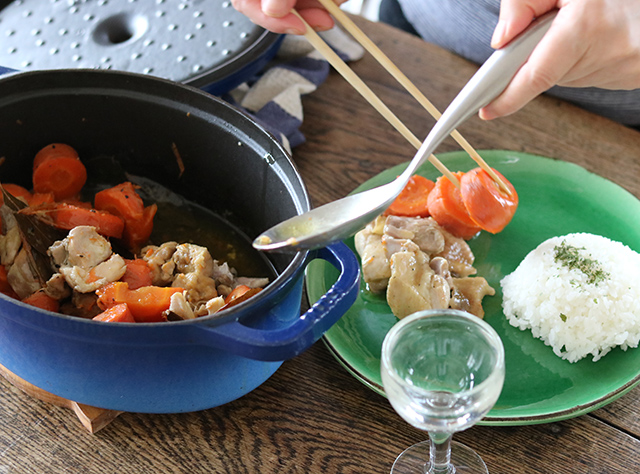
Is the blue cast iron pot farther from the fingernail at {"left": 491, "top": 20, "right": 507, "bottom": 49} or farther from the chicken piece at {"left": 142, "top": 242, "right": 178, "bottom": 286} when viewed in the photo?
the fingernail at {"left": 491, "top": 20, "right": 507, "bottom": 49}

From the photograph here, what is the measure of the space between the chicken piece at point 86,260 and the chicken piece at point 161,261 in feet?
→ 0.17

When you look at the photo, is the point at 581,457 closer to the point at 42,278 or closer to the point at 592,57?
the point at 592,57

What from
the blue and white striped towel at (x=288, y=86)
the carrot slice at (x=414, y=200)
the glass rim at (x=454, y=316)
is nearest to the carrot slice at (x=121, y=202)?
the blue and white striped towel at (x=288, y=86)

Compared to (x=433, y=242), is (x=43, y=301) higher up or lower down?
higher up

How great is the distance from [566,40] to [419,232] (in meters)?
0.39

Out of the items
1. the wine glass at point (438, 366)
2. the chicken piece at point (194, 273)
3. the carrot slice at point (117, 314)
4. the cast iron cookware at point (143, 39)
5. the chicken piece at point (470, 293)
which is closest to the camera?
the wine glass at point (438, 366)

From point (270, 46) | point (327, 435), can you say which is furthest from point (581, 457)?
point (270, 46)

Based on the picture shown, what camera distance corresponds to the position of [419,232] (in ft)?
3.70

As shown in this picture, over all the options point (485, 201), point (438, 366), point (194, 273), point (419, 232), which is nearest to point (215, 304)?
point (194, 273)

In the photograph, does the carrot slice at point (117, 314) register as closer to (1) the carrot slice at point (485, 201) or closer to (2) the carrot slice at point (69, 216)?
(2) the carrot slice at point (69, 216)

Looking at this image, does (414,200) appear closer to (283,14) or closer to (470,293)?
(470,293)

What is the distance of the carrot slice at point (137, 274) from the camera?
0.95m

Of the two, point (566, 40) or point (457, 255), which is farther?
point (457, 255)

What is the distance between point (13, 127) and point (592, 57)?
93cm
